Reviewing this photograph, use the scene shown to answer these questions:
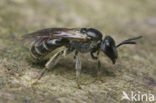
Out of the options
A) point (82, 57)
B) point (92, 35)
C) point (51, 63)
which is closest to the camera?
point (51, 63)

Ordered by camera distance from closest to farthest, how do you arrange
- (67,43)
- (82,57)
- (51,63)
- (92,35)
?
1. (51,63)
2. (92,35)
3. (67,43)
4. (82,57)

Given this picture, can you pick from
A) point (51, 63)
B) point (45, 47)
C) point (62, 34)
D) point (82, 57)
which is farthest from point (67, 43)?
point (82, 57)

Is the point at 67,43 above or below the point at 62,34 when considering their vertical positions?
below

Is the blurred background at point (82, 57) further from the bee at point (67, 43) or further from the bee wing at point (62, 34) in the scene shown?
the bee wing at point (62, 34)

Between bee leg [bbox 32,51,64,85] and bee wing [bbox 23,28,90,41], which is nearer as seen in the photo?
bee leg [bbox 32,51,64,85]

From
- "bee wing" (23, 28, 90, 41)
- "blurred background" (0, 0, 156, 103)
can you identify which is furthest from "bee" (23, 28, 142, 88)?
"blurred background" (0, 0, 156, 103)

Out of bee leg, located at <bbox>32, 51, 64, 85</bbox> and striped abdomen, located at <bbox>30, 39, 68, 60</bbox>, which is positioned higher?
striped abdomen, located at <bbox>30, 39, 68, 60</bbox>

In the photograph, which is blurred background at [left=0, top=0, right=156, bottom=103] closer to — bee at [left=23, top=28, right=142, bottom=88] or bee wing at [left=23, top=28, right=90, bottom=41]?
bee at [left=23, top=28, right=142, bottom=88]

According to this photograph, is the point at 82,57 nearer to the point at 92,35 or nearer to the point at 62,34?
the point at 92,35
